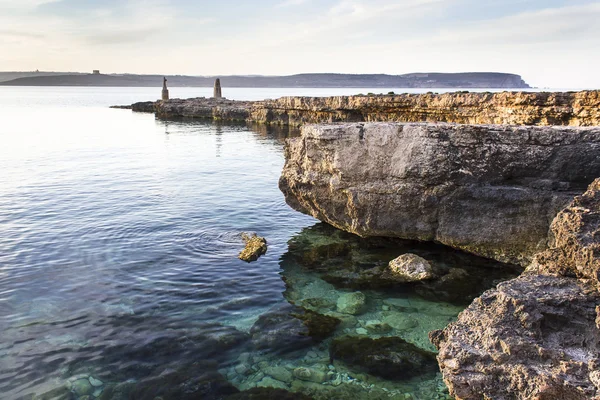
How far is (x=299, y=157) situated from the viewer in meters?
14.1

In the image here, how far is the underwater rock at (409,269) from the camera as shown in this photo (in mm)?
11008

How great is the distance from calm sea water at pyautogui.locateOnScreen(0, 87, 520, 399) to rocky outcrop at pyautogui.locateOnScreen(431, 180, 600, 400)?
1.55 meters

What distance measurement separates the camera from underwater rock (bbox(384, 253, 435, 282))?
36.1 ft

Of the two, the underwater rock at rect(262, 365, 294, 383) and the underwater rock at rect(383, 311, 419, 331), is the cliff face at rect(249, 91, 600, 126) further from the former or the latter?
the underwater rock at rect(262, 365, 294, 383)

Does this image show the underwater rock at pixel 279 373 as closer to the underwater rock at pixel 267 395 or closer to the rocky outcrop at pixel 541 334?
the underwater rock at pixel 267 395

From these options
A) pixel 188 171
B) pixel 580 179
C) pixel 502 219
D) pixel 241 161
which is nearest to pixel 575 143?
pixel 580 179

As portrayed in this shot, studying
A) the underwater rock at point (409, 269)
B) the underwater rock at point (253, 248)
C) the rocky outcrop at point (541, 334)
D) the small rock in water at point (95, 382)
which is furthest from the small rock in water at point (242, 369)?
the underwater rock at point (253, 248)

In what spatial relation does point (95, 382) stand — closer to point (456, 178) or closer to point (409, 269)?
point (409, 269)

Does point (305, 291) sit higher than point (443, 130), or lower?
lower

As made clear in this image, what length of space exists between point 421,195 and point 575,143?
3.69 metres

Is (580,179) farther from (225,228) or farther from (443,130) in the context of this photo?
(225,228)

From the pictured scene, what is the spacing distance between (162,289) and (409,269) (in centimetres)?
623

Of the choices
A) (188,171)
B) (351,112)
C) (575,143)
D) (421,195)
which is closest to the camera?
(575,143)

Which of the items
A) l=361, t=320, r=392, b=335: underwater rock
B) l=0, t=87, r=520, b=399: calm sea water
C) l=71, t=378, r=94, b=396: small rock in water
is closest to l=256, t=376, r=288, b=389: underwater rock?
l=0, t=87, r=520, b=399: calm sea water
